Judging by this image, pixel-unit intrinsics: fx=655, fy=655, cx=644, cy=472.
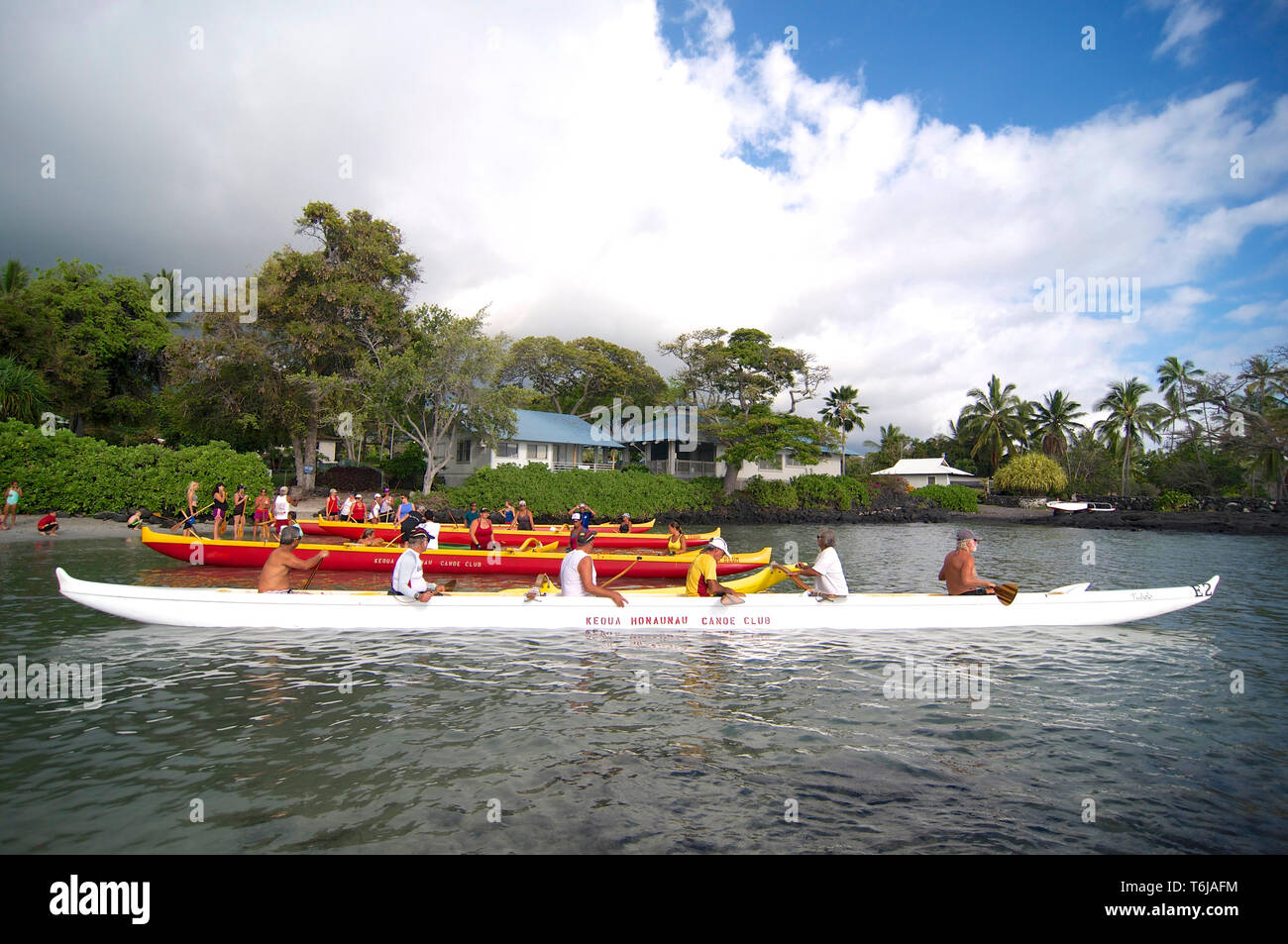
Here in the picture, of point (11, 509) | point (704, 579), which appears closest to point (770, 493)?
point (704, 579)

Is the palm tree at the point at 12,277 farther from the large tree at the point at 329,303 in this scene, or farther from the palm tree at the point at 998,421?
the palm tree at the point at 998,421

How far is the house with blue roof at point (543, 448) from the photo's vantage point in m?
39.9

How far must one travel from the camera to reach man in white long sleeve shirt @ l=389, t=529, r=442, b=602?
10031mm

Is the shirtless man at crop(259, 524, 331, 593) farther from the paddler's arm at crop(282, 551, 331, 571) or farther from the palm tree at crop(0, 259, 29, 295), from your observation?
the palm tree at crop(0, 259, 29, 295)

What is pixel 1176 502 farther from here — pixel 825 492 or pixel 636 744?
pixel 636 744

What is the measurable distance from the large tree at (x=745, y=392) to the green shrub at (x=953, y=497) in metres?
12.5

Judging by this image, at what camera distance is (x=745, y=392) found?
45.6 metres

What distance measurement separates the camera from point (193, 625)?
10234 mm

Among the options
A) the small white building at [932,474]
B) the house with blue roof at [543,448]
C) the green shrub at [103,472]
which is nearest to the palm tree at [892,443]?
the small white building at [932,474]
